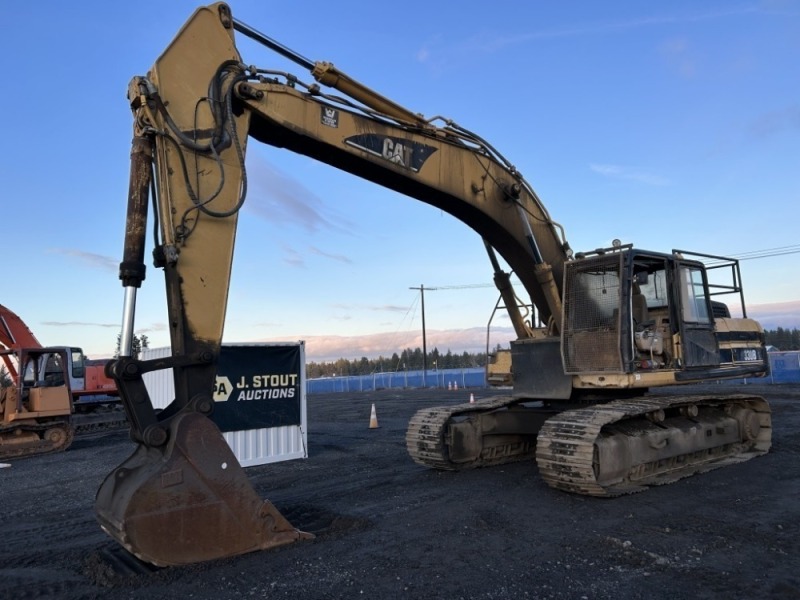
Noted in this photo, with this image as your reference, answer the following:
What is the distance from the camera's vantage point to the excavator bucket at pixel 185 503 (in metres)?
4.46

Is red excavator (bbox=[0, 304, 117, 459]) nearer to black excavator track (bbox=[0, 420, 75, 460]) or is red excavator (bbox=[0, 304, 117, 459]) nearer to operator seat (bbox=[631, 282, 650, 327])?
black excavator track (bbox=[0, 420, 75, 460])

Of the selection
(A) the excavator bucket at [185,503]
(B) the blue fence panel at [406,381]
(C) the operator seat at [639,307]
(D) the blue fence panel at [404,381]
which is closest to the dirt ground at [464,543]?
(A) the excavator bucket at [185,503]

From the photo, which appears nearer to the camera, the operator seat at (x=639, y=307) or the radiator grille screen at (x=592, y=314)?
the radiator grille screen at (x=592, y=314)

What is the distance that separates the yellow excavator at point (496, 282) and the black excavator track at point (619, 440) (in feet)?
0.09

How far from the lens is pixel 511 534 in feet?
18.9

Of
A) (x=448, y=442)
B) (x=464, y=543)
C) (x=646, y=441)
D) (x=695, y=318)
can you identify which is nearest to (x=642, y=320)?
(x=695, y=318)

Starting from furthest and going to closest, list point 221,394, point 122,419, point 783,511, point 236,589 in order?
point 122,419
point 221,394
point 783,511
point 236,589

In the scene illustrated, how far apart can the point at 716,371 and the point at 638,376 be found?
191 centimetres

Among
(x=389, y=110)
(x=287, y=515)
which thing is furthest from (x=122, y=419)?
(x=389, y=110)

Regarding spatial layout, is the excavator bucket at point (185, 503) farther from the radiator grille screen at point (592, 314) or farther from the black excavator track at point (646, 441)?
the radiator grille screen at point (592, 314)

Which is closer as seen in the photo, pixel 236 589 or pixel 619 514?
pixel 236 589

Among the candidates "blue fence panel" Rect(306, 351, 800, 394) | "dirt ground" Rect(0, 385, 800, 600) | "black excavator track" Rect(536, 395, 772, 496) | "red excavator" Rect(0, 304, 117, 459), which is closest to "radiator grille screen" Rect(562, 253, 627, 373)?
"black excavator track" Rect(536, 395, 772, 496)

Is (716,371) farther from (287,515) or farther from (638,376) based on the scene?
(287,515)

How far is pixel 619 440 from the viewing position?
7453 millimetres
